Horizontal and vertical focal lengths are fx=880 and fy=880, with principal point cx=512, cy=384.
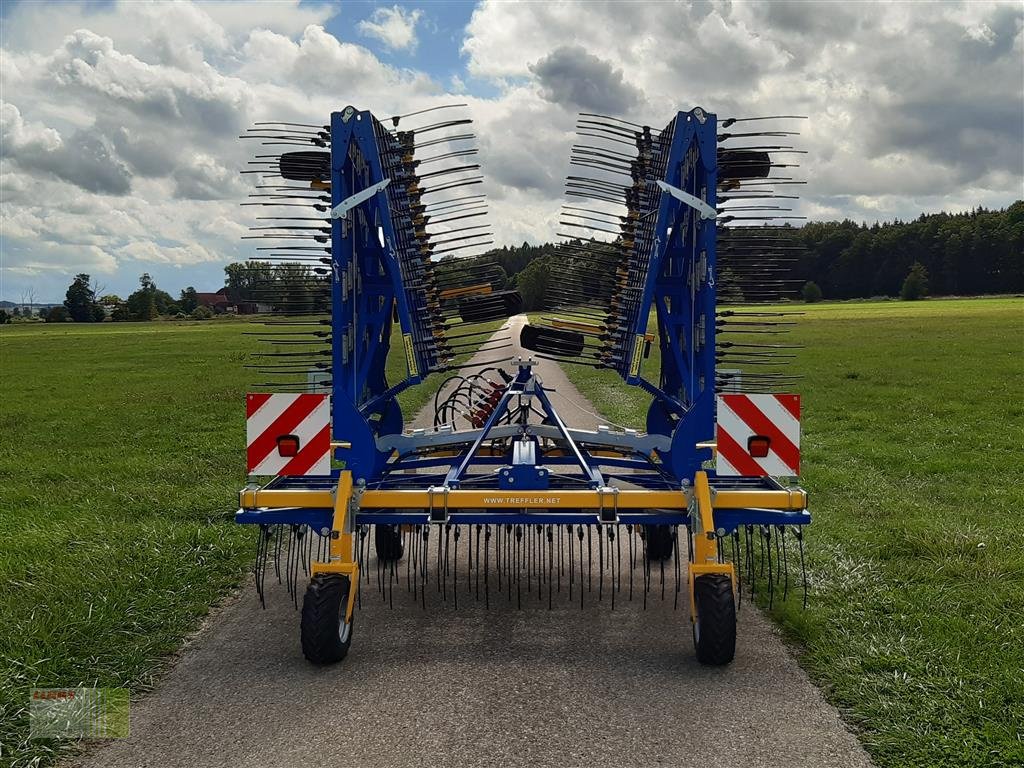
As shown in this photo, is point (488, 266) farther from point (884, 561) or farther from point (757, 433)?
point (884, 561)

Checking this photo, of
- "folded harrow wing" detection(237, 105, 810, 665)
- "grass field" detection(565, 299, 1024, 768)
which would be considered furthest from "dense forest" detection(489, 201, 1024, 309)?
"folded harrow wing" detection(237, 105, 810, 665)

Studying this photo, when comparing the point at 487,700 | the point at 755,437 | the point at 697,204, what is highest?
the point at 697,204

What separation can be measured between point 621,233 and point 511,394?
4.77ft

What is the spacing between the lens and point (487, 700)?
162 inches

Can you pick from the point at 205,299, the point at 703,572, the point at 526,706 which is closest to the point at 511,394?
the point at 703,572

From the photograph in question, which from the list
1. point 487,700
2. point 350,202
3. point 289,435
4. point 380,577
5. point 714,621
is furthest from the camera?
point 380,577

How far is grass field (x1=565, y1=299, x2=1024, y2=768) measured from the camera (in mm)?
3859

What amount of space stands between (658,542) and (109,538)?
14.3 ft

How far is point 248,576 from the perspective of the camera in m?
6.29

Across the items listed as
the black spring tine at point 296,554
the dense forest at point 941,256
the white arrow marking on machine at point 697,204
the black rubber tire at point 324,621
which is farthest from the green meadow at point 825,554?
the dense forest at point 941,256

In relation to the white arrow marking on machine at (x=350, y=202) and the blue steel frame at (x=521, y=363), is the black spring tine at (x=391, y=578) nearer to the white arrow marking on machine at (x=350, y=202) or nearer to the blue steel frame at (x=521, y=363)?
the blue steel frame at (x=521, y=363)

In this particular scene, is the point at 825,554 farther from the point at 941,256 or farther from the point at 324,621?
the point at 941,256

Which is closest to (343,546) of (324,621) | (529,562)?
(324,621)

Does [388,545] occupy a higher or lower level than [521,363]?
lower
